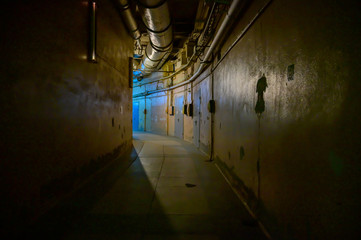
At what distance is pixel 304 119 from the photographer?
63.8 inches

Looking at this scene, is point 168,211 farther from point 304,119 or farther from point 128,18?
point 128,18

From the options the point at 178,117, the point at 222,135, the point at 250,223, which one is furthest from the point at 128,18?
the point at 178,117

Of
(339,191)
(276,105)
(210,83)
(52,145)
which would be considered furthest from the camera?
(210,83)

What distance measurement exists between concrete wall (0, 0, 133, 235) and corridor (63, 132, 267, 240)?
0.67 m

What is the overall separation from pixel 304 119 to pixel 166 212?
2.19m

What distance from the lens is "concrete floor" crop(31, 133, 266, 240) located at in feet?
7.30

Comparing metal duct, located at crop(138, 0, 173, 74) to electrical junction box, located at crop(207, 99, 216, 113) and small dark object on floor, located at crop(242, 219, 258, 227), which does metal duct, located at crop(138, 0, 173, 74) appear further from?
small dark object on floor, located at crop(242, 219, 258, 227)

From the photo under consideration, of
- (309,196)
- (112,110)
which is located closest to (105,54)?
(112,110)

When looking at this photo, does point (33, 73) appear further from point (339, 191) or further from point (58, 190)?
point (339, 191)

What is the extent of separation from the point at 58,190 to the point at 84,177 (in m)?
0.79

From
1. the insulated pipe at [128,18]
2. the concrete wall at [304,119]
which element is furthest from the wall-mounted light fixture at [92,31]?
the concrete wall at [304,119]

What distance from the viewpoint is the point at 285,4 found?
76.4 inches

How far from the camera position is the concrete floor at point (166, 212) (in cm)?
222

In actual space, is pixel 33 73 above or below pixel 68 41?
below
